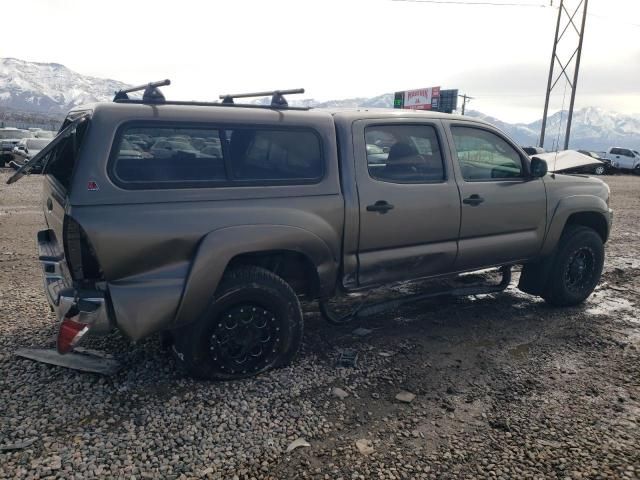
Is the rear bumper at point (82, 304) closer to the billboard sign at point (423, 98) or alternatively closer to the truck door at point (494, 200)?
the truck door at point (494, 200)

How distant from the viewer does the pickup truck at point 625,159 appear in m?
29.6

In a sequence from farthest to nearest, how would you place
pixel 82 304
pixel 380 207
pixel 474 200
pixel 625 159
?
pixel 625 159
pixel 474 200
pixel 380 207
pixel 82 304

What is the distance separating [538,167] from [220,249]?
10.3 ft

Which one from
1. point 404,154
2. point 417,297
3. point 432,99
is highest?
point 432,99

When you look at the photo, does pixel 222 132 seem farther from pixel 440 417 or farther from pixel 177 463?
pixel 440 417

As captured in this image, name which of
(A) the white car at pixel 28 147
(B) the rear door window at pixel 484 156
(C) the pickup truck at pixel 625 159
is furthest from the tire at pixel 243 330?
(C) the pickup truck at pixel 625 159

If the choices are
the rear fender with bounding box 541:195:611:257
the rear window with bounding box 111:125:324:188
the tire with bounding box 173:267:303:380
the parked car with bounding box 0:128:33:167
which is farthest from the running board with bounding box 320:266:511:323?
the parked car with bounding box 0:128:33:167

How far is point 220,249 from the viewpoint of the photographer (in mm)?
3135

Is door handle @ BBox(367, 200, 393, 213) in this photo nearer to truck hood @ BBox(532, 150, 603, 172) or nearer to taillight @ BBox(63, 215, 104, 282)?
taillight @ BBox(63, 215, 104, 282)

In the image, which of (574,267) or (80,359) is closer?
(80,359)

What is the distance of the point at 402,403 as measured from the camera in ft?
10.8

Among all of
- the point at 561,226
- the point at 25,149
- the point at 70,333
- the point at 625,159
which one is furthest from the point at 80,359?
the point at 625,159

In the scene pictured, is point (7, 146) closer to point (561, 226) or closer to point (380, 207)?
point (380, 207)

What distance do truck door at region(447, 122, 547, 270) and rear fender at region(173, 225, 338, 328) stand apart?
166 cm
